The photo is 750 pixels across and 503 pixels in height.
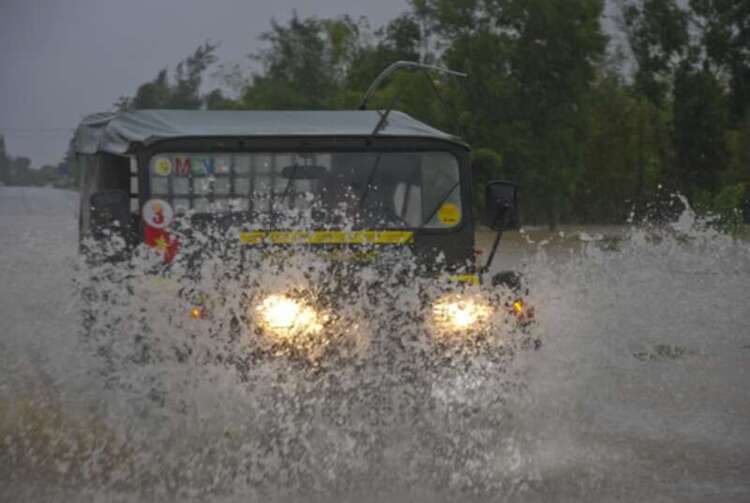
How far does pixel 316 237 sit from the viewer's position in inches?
345

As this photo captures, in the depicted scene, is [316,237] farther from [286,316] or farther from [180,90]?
[180,90]

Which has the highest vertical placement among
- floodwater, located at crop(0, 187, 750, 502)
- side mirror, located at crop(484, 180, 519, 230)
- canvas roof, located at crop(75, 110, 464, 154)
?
canvas roof, located at crop(75, 110, 464, 154)

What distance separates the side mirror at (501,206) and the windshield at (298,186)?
415 millimetres

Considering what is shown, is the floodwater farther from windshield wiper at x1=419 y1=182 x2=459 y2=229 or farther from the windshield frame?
windshield wiper at x1=419 y1=182 x2=459 y2=229

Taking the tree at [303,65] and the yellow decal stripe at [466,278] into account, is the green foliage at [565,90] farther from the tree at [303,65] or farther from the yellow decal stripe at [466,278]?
the yellow decal stripe at [466,278]

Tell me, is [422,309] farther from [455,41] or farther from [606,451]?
[455,41]

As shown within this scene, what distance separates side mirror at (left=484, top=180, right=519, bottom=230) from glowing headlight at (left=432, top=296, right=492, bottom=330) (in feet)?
2.89

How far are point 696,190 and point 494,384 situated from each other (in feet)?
147

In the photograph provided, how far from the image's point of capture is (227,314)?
795cm

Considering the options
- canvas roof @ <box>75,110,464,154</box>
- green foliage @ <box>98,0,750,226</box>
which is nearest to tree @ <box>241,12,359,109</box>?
green foliage @ <box>98,0,750,226</box>

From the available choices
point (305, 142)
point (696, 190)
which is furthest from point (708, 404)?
point (696, 190)

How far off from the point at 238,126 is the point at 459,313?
235cm

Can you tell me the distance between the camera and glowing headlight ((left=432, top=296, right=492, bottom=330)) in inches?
329

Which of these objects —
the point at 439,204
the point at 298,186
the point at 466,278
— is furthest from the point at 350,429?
the point at 439,204
